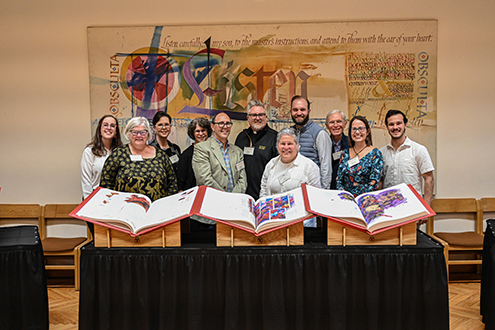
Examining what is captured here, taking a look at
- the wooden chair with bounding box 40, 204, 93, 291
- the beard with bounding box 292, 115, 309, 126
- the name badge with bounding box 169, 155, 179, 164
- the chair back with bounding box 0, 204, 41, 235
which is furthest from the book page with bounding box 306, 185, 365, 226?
the chair back with bounding box 0, 204, 41, 235

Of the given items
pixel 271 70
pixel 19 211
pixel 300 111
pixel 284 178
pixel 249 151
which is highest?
pixel 271 70

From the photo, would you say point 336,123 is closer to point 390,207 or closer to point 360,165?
point 360,165

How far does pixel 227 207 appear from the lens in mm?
2062

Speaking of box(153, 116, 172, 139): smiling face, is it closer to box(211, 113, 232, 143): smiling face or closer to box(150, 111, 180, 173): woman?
box(150, 111, 180, 173): woman

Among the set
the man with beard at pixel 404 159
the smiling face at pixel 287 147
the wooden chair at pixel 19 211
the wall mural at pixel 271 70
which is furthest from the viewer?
the wooden chair at pixel 19 211

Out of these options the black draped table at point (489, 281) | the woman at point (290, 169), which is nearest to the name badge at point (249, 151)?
the woman at point (290, 169)

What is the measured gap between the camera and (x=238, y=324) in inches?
78.9

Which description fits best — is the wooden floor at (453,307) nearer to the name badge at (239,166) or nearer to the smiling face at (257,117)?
the name badge at (239,166)

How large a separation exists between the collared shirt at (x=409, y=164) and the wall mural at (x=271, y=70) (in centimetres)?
106

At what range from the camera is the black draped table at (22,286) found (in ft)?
7.68

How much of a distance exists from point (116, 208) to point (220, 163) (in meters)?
1.13

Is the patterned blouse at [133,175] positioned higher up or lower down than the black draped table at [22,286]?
higher up

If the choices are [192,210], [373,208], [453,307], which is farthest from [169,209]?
[453,307]

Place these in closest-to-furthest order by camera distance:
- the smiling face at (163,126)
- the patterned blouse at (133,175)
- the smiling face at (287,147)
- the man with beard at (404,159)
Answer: the patterned blouse at (133,175) → the smiling face at (287,147) → the man with beard at (404,159) → the smiling face at (163,126)
